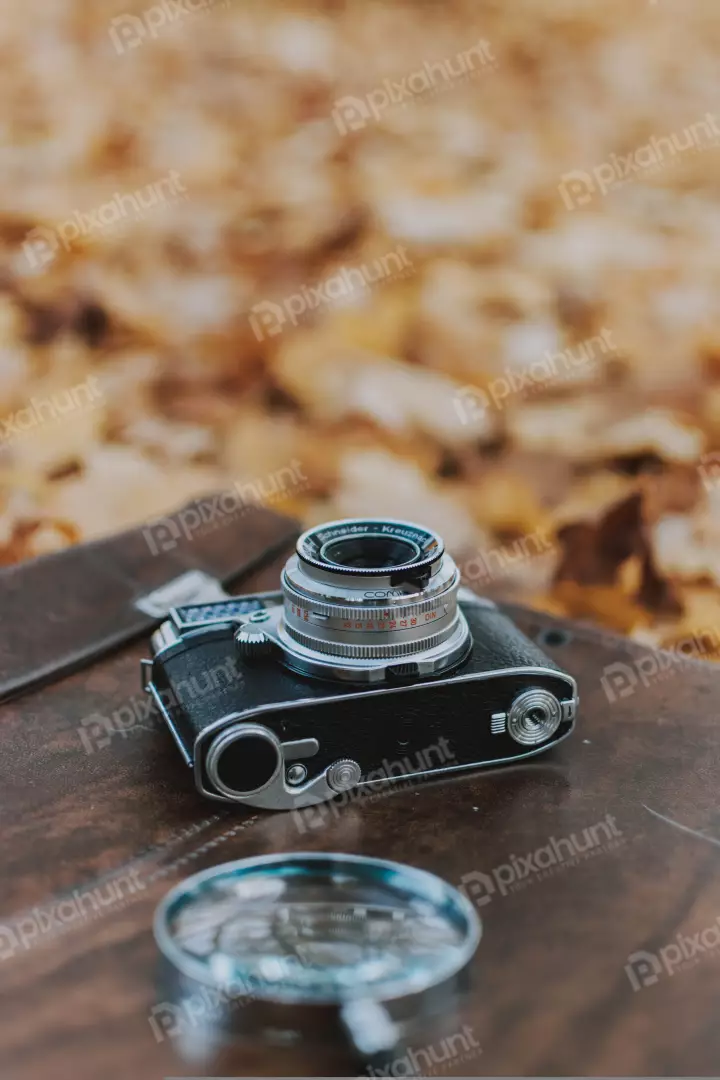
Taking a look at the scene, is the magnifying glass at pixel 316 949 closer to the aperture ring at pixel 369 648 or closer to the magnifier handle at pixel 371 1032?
the magnifier handle at pixel 371 1032

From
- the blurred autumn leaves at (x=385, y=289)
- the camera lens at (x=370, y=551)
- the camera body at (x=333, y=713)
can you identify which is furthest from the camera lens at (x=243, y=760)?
the blurred autumn leaves at (x=385, y=289)

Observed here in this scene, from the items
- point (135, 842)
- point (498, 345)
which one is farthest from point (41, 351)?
point (135, 842)

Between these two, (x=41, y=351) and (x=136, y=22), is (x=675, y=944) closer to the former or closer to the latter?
(x=41, y=351)

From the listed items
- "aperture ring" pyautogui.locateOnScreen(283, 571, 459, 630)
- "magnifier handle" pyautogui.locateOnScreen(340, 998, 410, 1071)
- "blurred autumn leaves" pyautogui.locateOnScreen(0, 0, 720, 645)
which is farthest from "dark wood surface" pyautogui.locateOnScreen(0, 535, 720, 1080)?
"blurred autumn leaves" pyautogui.locateOnScreen(0, 0, 720, 645)

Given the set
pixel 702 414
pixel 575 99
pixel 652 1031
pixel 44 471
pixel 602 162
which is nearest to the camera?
pixel 652 1031

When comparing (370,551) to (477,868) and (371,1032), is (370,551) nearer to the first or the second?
(477,868)
